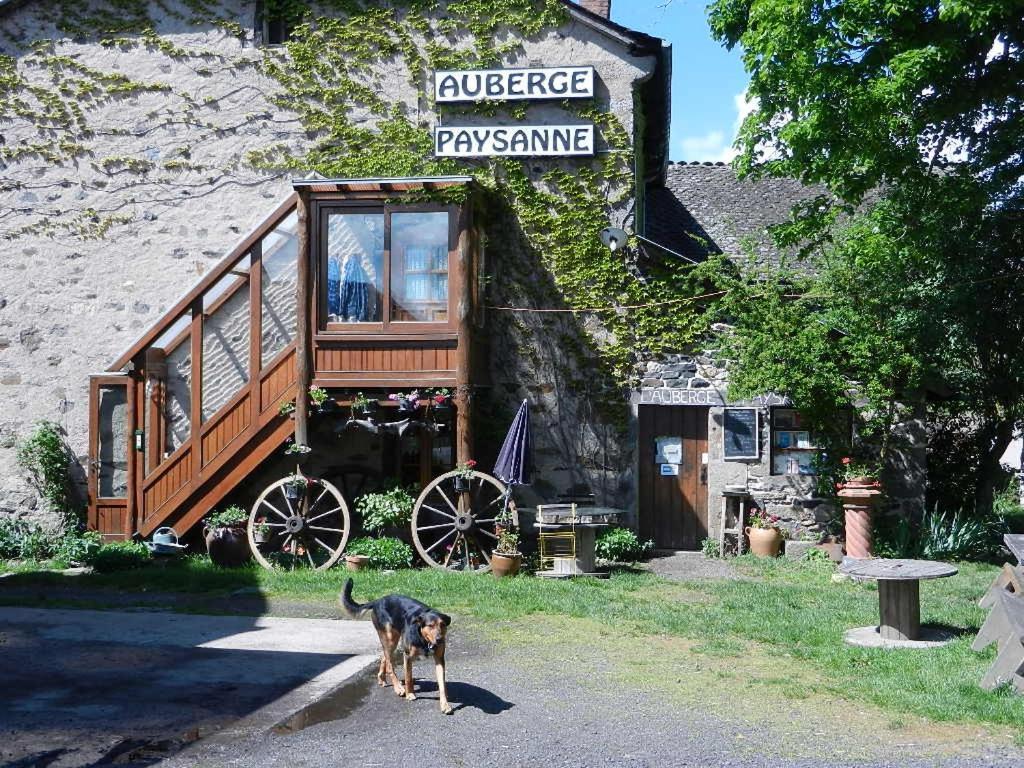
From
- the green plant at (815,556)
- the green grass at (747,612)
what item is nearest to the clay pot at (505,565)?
the green grass at (747,612)

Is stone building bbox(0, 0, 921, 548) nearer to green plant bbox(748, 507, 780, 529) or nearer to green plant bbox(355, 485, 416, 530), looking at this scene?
green plant bbox(748, 507, 780, 529)

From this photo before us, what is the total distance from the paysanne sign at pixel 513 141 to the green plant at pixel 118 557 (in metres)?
6.23

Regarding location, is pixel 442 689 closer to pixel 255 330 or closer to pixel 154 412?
pixel 255 330

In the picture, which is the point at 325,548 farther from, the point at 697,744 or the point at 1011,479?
the point at 1011,479

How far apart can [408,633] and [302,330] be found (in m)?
6.86

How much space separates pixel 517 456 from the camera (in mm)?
12633

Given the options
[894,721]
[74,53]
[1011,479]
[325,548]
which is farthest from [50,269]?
[1011,479]

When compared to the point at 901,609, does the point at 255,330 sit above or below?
above

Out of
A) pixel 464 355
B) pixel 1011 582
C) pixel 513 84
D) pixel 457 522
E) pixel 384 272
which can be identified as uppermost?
pixel 513 84

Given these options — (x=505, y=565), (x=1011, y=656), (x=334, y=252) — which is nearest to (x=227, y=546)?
(x=505, y=565)

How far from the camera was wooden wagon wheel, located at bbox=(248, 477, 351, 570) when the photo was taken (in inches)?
509

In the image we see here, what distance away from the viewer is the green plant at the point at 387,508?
509 inches

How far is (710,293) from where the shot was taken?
1404 cm

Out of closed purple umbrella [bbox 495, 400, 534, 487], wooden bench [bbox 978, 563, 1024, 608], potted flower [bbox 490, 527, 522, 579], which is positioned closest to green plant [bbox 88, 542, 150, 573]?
potted flower [bbox 490, 527, 522, 579]
